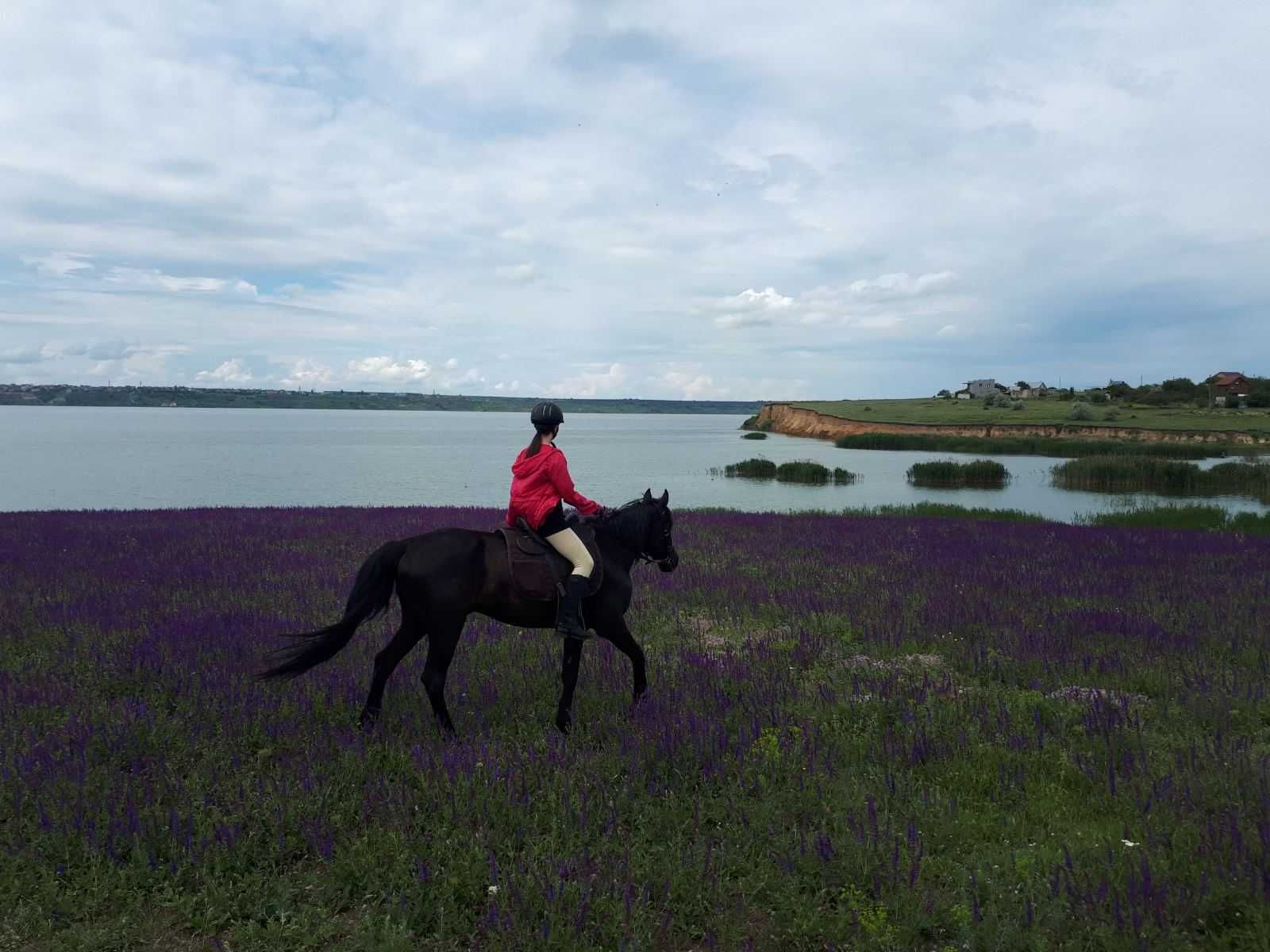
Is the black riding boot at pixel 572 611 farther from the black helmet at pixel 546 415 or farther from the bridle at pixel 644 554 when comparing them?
the black helmet at pixel 546 415

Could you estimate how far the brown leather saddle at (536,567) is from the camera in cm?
606

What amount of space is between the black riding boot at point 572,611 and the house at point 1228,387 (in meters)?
111

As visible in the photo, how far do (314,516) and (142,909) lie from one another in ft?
59.6

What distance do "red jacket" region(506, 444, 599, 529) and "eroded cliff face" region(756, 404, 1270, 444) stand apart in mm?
67541

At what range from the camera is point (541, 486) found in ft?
20.3

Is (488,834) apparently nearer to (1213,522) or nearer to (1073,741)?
(1073,741)

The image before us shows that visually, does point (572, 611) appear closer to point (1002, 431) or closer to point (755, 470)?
point (755, 470)

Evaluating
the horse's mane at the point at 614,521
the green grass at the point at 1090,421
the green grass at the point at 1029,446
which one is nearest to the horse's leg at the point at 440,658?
the horse's mane at the point at 614,521

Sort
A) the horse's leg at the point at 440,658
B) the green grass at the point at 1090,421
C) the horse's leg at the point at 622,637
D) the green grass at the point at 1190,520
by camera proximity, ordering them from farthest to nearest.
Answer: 1. the green grass at the point at 1090,421
2. the green grass at the point at 1190,520
3. the horse's leg at the point at 622,637
4. the horse's leg at the point at 440,658

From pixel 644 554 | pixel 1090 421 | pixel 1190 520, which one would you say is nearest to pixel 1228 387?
pixel 1090 421

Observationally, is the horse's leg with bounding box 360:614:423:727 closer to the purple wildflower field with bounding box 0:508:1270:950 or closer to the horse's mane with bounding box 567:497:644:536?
the purple wildflower field with bounding box 0:508:1270:950

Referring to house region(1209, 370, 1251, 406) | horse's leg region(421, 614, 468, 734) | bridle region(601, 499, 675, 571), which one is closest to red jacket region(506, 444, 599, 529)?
bridle region(601, 499, 675, 571)

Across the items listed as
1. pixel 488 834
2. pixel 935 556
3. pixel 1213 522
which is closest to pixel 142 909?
pixel 488 834

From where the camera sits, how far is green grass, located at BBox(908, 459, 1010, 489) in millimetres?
41562
